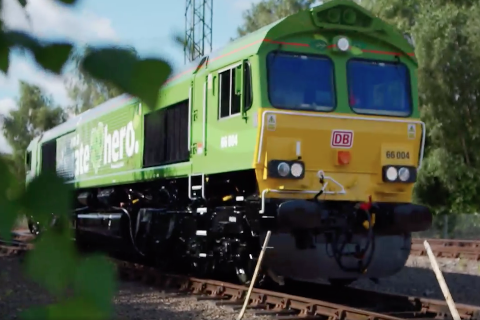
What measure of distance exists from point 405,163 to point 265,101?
220cm

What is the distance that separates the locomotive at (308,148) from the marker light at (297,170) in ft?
0.05

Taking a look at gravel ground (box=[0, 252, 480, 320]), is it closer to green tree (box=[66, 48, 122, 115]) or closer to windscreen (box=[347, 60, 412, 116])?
windscreen (box=[347, 60, 412, 116])

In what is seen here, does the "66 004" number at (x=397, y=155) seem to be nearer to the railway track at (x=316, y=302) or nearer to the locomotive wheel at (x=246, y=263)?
the railway track at (x=316, y=302)

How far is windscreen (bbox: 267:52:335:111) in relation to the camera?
29.6 ft

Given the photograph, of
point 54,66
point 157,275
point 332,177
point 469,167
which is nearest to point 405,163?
point 332,177

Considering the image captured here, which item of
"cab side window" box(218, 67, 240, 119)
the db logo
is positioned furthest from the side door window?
the db logo

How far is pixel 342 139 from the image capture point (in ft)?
30.7

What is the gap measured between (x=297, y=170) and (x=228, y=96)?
1.43 m

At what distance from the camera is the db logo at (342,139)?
9.29m

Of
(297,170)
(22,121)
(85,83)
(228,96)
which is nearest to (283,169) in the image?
(297,170)

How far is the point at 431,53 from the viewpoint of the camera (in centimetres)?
2841

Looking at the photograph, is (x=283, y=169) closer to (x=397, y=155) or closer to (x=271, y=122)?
(x=271, y=122)

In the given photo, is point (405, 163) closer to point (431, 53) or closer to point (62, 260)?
point (62, 260)

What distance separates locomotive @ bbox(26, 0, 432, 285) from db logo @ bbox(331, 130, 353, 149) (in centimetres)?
1
